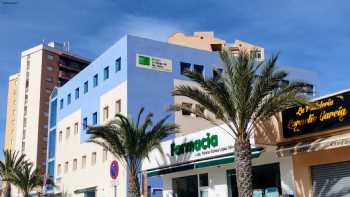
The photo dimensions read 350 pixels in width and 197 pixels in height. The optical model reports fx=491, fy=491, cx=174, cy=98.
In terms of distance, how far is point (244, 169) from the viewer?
17.6 metres

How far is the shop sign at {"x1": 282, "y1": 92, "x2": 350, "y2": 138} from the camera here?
57.0 feet

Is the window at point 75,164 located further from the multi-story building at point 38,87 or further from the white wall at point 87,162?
the multi-story building at point 38,87

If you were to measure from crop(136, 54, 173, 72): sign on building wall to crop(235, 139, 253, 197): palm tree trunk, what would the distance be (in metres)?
19.6

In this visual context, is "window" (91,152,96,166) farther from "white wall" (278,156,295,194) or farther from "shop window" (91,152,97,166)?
"white wall" (278,156,295,194)

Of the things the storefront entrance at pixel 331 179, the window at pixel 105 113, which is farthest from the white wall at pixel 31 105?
the storefront entrance at pixel 331 179

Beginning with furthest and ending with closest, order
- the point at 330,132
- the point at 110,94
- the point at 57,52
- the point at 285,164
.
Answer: the point at 57,52
the point at 110,94
the point at 285,164
the point at 330,132

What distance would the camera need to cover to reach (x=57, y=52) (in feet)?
348

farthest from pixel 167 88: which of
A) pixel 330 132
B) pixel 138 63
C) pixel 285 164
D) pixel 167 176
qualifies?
pixel 330 132

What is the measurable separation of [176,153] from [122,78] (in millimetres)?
12393

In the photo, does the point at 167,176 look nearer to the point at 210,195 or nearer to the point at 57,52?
the point at 210,195

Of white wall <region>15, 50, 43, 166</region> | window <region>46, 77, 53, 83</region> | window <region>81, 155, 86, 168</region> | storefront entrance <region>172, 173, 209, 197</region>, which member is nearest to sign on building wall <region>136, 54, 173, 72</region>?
window <region>81, 155, 86, 168</region>

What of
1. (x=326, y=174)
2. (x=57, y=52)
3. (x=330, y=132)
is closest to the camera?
(x=330, y=132)

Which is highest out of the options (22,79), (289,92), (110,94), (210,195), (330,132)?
(22,79)

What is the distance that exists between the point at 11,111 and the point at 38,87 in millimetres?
24336
